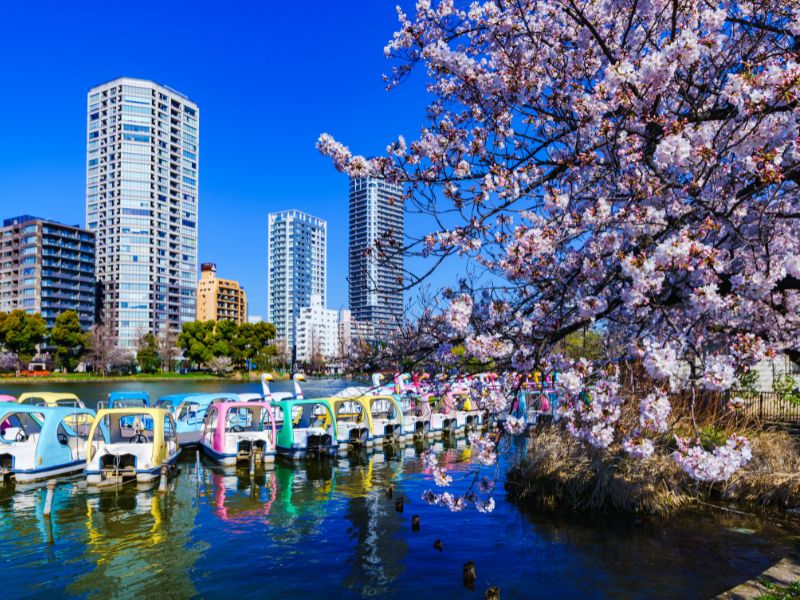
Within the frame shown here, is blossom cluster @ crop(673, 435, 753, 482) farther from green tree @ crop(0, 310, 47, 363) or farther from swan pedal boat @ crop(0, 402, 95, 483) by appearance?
green tree @ crop(0, 310, 47, 363)

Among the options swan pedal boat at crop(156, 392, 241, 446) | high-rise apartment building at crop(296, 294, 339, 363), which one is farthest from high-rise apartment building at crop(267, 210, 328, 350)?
swan pedal boat at crop(156, 392, 241, 446)

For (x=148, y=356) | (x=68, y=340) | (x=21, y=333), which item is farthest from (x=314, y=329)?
(x=21, y=333)

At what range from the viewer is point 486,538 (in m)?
11.7

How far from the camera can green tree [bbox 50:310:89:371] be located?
7312 centimetres

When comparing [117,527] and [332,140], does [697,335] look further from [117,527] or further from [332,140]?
[117,527]

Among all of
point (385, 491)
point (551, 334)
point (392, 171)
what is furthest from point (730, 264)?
point (385, 491)

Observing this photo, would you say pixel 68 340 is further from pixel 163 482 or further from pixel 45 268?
pixel 163 482

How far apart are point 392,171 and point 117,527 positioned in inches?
A: 398

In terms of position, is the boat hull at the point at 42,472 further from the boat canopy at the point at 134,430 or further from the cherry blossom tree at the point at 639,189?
the cherry blossom tree at the point at 639,189

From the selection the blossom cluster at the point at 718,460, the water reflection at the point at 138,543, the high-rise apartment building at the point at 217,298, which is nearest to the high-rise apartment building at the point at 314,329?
the high-rise apartment building at the point at 217,298

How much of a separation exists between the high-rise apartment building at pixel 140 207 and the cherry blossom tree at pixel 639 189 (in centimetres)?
11025

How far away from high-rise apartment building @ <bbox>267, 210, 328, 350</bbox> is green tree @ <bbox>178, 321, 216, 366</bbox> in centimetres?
9655

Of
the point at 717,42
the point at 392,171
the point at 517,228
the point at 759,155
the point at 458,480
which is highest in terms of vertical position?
the point at 717,42

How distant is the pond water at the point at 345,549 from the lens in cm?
932
